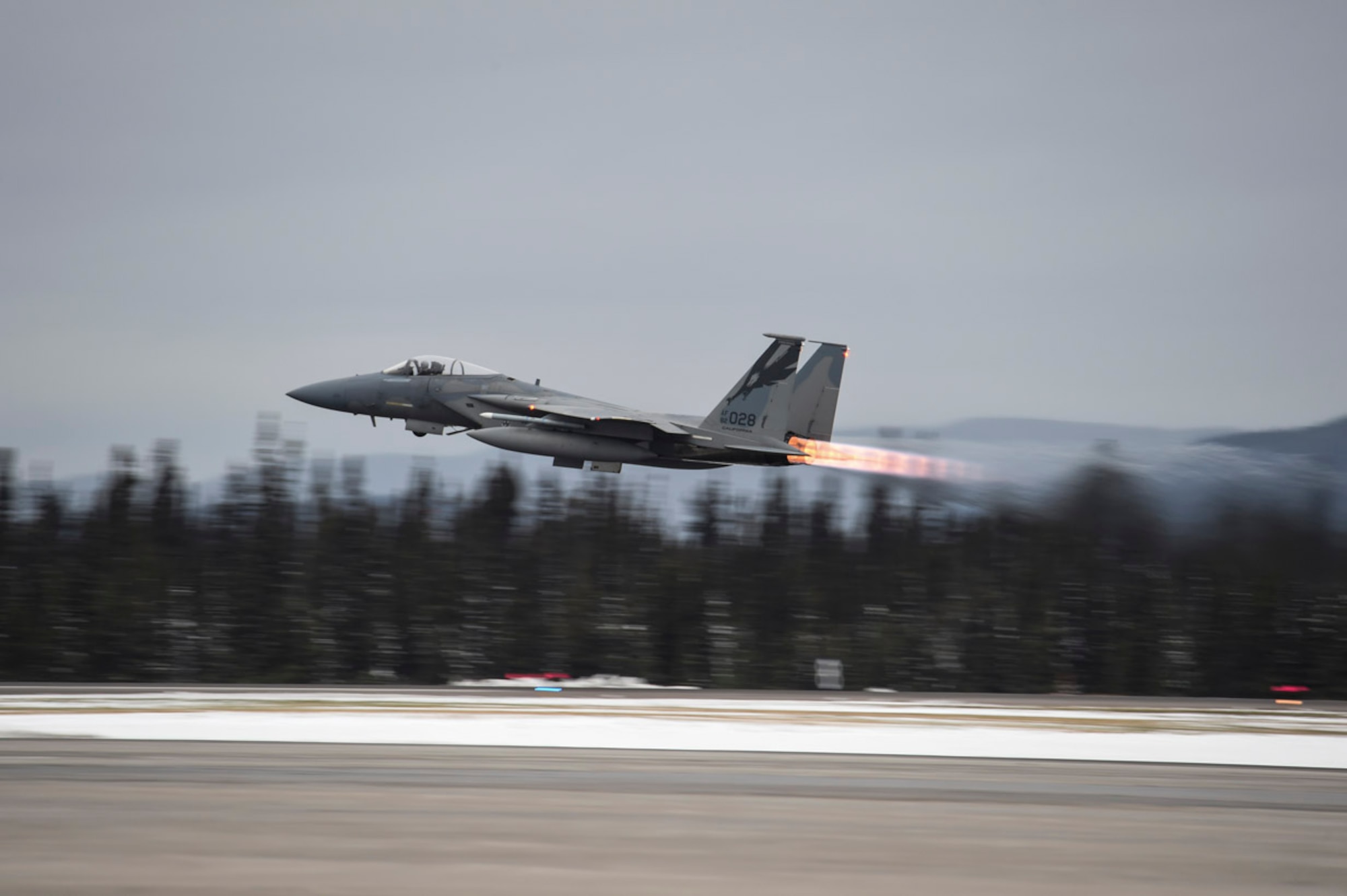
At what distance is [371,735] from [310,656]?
7595 centimetres

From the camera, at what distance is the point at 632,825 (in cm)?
1777

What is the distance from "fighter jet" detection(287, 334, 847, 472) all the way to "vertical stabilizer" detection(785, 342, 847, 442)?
0.11 ft

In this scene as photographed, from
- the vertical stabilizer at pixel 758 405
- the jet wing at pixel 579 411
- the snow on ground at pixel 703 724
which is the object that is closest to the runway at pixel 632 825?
the snow on ground at pixel 703 724

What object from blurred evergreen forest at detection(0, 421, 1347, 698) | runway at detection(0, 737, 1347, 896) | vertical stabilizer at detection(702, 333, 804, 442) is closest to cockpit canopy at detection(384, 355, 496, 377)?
vertical stabilizer at detection(702, 333, 804, 442)

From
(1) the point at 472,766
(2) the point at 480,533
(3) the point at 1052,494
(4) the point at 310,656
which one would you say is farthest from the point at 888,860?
(2) the point at 480,533

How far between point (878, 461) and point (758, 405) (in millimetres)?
4552

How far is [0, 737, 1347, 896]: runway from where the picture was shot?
14.8 metres

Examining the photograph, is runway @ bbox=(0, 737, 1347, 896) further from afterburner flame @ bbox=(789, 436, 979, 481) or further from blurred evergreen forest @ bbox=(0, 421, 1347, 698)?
blurred evergreen forest @ bbox=(0, 421, 1347, 698)

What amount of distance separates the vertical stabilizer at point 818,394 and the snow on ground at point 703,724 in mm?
9419

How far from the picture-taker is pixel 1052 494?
159 feet

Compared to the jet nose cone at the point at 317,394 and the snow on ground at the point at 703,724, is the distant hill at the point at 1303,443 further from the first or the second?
the jet nose cone at the point at 317,394

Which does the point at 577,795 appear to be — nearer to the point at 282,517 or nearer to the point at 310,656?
the point at 310,656

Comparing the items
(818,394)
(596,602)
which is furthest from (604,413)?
(596,602)

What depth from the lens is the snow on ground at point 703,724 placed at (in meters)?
27.9
